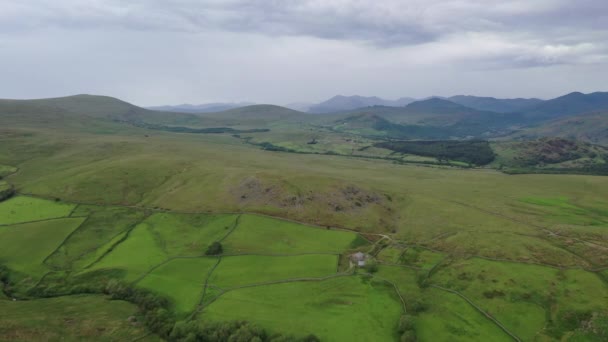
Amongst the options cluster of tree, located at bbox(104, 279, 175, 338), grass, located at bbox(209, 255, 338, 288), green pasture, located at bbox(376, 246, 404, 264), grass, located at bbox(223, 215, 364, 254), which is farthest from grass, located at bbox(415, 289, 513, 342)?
cluster of tree, located at bbox(104, 279, 175, 338)

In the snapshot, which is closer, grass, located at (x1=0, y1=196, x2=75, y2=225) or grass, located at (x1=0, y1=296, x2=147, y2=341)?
grass, located at (x1=0, y1=296, x2=147, y2=341)

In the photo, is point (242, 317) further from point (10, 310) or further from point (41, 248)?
point (41, 248)

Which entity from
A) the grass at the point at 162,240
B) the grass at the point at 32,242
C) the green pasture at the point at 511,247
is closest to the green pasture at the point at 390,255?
the green pasture at the point at 511,247

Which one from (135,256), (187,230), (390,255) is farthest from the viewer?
(187,230)

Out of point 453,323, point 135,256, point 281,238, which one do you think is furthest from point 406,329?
point 135,256

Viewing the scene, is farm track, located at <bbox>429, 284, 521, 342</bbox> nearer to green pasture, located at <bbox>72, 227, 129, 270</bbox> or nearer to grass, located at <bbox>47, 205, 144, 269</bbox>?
green pasture, located at <bbox>72, 227, 129, 270</bbox>

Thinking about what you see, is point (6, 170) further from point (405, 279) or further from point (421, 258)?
point (421, 258)
